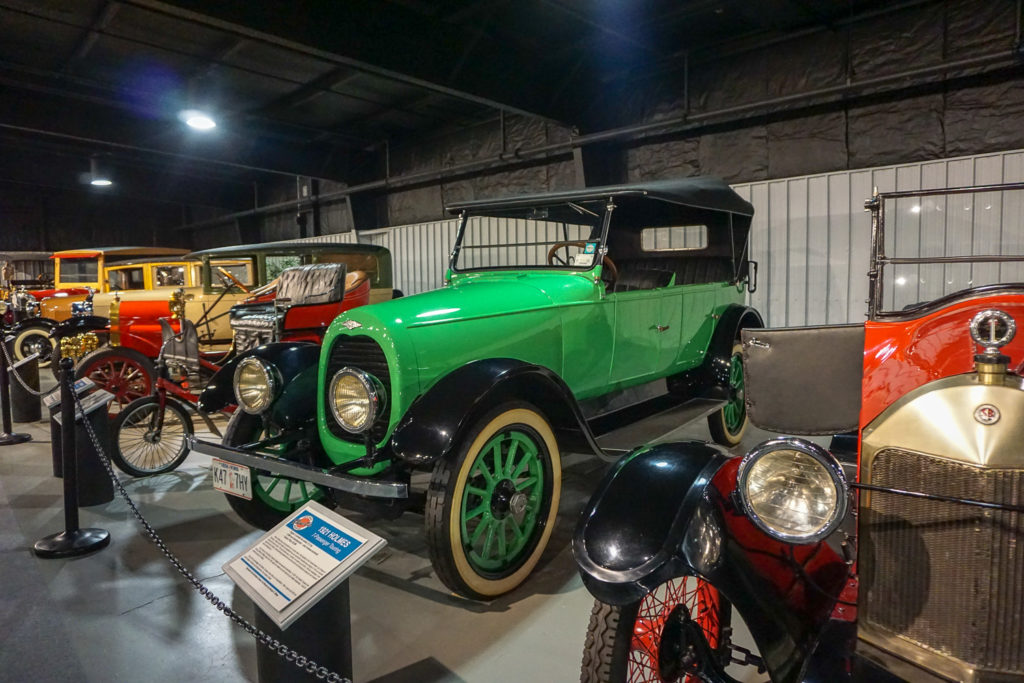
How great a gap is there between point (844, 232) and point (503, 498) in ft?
15.0

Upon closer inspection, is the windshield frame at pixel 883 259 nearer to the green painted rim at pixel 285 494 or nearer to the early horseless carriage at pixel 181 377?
the green painted rim at pixel 285 494

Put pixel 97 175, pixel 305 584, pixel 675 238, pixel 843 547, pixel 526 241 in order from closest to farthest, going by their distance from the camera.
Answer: pixel 305 584 < pixel 843 547 < pixel 526 241 < pixel 675 238 < pixel 97 175

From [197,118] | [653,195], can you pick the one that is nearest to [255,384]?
[653,195]

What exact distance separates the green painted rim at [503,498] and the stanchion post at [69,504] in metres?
1.90

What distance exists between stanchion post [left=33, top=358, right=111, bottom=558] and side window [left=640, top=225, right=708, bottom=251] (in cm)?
393

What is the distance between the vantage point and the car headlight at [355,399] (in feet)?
7.98

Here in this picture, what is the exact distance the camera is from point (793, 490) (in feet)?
4.33

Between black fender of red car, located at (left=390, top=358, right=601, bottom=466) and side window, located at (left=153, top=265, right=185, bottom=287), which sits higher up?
side window, located at (left=153, top=265, right=185, bottom=287)

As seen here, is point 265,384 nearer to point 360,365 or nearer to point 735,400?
point 360,365

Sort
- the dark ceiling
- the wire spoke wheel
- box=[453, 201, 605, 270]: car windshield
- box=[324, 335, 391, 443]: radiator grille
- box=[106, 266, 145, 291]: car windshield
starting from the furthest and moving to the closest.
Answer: box=[106, 266, 145, 291]: car windshield → the dark ceiling → the wire spoke wheel → box=[453, 201, 605, 270]: car windshield → box=[324, 335, 391, 443]: radiator grille

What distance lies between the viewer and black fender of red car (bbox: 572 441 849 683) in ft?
4.38

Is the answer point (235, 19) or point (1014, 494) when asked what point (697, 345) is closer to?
point (1014, 494)

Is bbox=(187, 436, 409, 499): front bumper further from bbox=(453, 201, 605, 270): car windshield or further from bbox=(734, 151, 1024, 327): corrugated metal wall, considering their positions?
bbox=(734, 151, 1024, 327): corrugated metal wall

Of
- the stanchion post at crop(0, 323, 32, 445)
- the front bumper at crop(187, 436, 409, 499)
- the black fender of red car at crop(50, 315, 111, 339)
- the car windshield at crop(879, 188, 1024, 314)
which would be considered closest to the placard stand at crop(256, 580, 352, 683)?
the front bumper at crop(187, 436, 409, 499)
